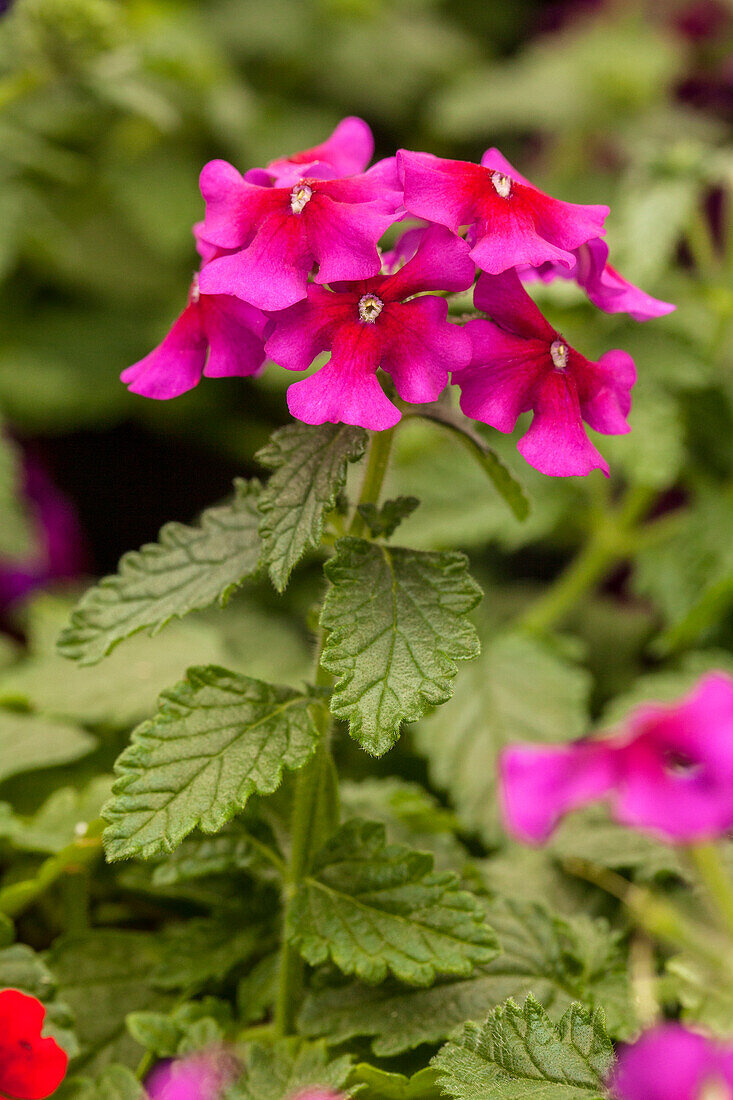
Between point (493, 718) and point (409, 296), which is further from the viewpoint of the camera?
point (493, 718)

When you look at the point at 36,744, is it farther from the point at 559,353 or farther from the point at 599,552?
the point at 599,552

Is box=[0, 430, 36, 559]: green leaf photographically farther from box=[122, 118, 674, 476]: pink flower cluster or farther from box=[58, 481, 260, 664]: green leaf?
box=[122, 118, 674, 476]: pink flower cluster

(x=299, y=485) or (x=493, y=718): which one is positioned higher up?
(x=299, y=485)

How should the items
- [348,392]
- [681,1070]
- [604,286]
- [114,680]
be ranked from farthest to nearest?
1. [114,680]
2. [604,286]
3. [348,392]
4. [681,1070]

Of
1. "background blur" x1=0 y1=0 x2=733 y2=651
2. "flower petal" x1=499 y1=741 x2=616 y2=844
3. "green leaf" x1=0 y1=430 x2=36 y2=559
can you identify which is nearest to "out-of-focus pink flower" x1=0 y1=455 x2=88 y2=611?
"background blur" x1=0 y1=0 x2=733 y2=651

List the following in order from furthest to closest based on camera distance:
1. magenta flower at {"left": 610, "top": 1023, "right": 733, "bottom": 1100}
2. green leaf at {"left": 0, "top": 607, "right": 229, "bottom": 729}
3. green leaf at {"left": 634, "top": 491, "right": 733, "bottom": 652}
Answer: green leaf at {"left": 634, "top": 491, "right": 733, "bottom": 652}, green leaf at {"left": 0, "top": 607, "right": 229, "bottom": 729}, magenta flower at {"left": 610, "top": 1023, "right": 733, "bottom": 1100}

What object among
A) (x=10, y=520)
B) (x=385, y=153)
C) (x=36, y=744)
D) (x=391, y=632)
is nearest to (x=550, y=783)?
(x=391, y=632)

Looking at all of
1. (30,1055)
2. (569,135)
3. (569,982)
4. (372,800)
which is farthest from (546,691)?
(569,135)
